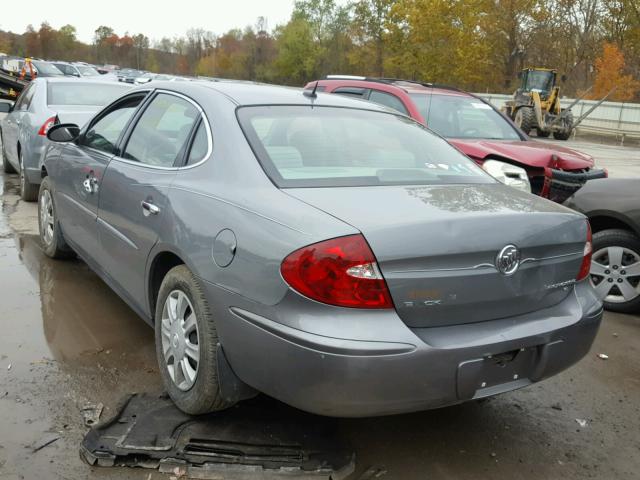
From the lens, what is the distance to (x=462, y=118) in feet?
24.9

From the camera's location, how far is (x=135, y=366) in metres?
3.60

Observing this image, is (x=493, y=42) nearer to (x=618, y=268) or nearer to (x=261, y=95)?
(x=618, y=268)

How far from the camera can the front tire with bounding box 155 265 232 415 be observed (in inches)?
108

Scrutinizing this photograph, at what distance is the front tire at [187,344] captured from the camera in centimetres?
274

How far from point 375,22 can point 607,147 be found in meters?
25.3

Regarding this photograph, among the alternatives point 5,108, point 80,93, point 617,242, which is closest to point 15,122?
point 5,108

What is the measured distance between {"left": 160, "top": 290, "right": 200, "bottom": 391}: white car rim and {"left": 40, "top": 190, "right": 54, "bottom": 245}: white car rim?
263cm

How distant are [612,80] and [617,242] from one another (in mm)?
33459

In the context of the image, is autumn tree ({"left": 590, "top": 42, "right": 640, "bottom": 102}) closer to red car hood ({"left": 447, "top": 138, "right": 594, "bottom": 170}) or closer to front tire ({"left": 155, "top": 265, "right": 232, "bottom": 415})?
red car hood ({"left": 447, "top": 138, "right": 594, "bottom": 170})

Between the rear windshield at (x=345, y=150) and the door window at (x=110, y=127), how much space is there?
1.24 m

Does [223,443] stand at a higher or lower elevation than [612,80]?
lower

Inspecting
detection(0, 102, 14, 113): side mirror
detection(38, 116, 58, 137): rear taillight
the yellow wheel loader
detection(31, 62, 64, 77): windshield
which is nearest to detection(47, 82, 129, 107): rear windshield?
detection(38, 116, 58, 137): rear taillight

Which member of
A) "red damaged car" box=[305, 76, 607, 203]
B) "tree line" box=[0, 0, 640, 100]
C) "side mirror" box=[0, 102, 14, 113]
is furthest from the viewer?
"tree line" box=[0, 0, 640, 100]

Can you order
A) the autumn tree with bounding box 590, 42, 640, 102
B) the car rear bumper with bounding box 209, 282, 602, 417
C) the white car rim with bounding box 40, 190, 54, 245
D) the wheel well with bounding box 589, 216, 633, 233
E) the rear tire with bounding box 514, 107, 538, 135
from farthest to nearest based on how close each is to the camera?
A: the autumn tree with bounding box 590, 42, 640, 102
the rear tire with bounding box 514, 107, 538, 135
the white car rim with bounding box 40, 190, 54, 245
the wheel well with bounding box 589, 216, 633, 233
the car rear bumper with bounding box 209, 282, 602, 417
